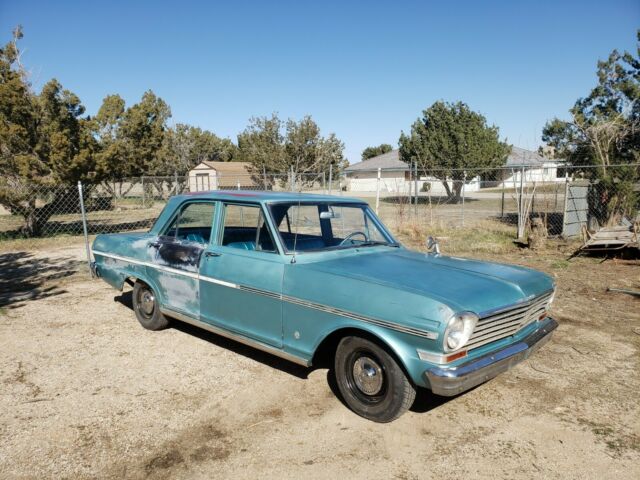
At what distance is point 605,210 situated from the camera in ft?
43.4

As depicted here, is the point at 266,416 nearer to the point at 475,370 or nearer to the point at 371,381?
the point at 371,381

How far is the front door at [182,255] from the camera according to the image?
4496 mm

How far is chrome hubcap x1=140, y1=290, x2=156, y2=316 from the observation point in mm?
5273

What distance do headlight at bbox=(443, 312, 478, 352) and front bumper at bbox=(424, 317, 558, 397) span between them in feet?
0.47

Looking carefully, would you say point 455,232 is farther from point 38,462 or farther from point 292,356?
point 38,462

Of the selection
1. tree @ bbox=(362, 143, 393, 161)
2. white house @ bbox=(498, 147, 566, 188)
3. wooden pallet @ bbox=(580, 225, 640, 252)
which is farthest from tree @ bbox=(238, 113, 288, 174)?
tree @ bbox=(362, 143, 393, 161)

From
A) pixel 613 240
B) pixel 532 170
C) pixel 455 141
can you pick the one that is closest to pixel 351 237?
pixel 613 240

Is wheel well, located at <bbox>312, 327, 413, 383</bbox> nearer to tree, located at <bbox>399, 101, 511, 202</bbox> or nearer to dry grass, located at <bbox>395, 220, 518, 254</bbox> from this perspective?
dry grass, located at <bbox>395, 220, 518, 254</bbox>

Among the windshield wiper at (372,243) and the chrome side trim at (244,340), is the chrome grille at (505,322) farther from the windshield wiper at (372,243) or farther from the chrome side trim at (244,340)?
the windshield wiper at (372,243)

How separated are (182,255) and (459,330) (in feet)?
9.21

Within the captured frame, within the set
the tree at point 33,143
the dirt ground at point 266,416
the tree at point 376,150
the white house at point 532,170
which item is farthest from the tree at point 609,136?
the tree at point 376,150

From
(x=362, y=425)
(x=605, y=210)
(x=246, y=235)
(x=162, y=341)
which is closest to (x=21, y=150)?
(x=162, y=341)

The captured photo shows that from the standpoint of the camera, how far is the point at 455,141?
1154 inches

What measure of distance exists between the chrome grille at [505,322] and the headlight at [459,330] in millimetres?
80
